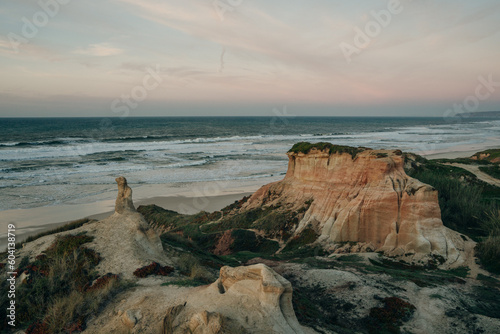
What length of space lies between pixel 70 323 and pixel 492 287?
14.3m

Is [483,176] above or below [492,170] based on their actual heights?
below

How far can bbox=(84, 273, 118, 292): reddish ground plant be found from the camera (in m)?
10.2

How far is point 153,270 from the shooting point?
11328 millimetres

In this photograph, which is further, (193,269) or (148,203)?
(148,203)

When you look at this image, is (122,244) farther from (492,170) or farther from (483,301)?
(492,170)

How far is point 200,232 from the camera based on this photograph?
71.1 ft

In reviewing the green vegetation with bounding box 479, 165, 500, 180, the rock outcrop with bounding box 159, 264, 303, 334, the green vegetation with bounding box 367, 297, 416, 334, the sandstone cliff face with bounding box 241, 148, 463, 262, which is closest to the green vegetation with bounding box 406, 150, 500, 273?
the sandstone cliff face with bounding box 241, 148, 463, 262

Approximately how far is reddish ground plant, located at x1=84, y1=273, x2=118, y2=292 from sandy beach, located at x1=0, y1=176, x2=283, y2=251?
43.6ft

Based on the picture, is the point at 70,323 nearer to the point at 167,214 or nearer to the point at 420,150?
the point at 167,214

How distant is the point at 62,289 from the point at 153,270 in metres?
2.89

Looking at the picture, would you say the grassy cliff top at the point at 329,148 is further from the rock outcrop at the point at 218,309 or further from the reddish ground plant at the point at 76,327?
the reddish ground plant at the point at 76,327

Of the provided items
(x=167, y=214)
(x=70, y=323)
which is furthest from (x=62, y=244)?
(x=167, y=214)

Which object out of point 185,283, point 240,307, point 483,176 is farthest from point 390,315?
point 483,176

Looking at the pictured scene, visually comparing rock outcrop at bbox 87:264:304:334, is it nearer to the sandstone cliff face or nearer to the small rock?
the small rock
